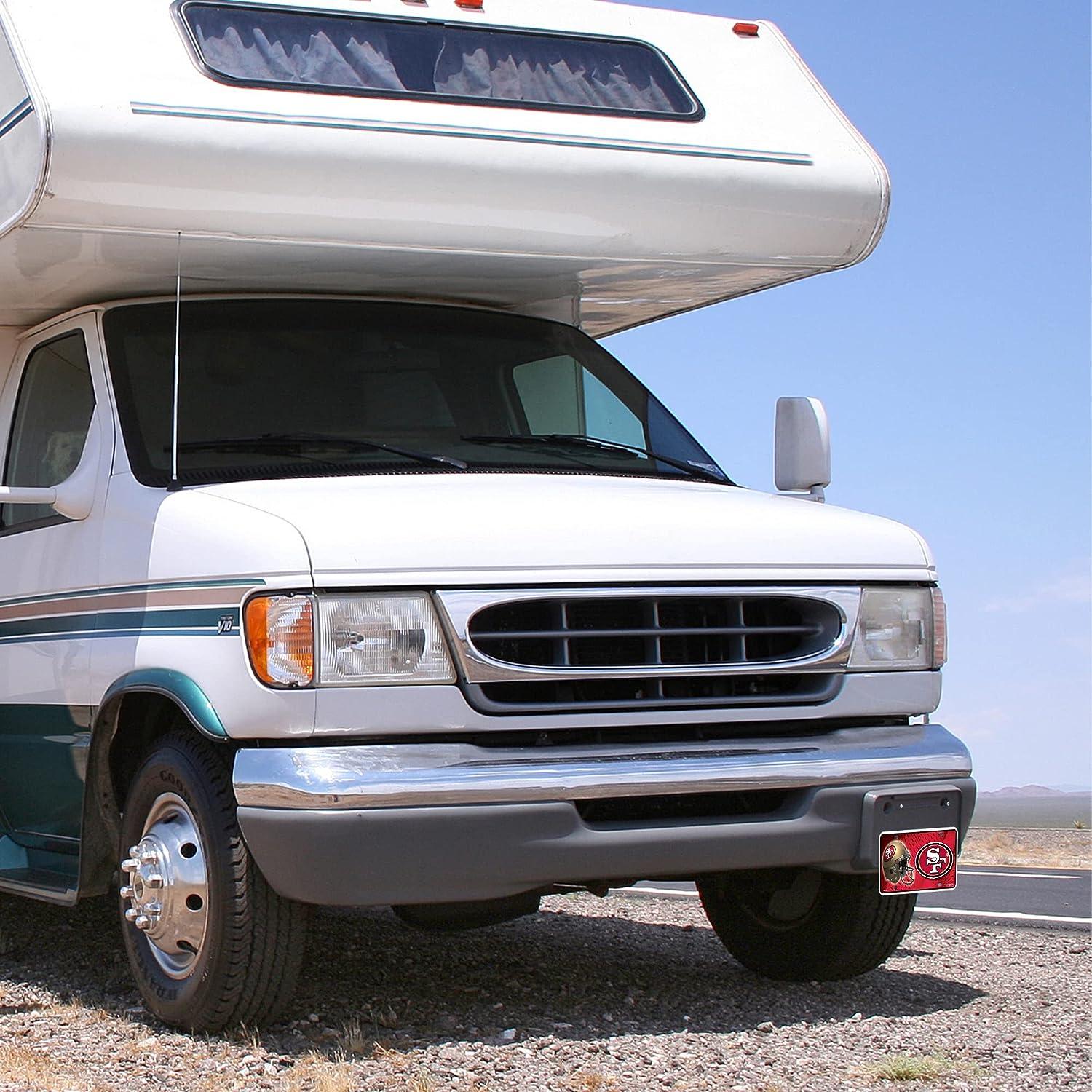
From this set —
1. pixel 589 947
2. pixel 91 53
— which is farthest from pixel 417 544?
pixel 589 947

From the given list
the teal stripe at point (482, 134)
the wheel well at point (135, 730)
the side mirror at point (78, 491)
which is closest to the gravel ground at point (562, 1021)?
the wheel well at point (135, 730)

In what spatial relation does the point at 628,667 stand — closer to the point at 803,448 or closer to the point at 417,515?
the point at 417,515

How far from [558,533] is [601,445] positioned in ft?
4.66

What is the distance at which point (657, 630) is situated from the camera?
5027mm

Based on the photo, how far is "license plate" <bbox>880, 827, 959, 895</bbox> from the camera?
5223 millimetres

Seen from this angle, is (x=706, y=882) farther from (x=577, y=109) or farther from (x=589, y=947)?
(x=577, y=109)

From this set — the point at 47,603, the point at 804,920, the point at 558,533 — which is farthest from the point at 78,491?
the point at 804,920

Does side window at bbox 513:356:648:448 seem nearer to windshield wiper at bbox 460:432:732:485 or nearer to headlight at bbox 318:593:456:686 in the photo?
windshield wiper at bbox 460:432:732:485

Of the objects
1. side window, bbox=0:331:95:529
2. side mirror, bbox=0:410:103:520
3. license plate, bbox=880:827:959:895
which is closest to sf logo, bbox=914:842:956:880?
license plate, bbox=880:827:959:895

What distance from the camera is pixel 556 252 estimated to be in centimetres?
622

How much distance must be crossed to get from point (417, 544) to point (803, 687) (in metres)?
1.29

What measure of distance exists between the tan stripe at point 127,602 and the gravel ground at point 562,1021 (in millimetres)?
1220

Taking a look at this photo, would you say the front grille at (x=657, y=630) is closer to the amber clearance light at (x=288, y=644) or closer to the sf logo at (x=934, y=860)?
the amber clearance light at (x=288, y=644)

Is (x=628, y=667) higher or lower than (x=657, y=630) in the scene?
lower
